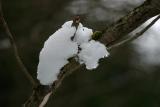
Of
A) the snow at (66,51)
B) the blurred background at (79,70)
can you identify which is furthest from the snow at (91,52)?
the blurred background at (79,70)

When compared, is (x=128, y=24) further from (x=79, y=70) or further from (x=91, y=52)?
(x=79, y=70)

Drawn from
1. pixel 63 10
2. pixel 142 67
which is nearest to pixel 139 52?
pixel 142 67

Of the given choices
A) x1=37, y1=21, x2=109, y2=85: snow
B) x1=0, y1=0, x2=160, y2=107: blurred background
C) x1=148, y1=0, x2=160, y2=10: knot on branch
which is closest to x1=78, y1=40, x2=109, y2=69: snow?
x1=37, y1=21, x2=109, y2=85: snow

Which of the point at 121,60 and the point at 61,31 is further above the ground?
the point at 61,31

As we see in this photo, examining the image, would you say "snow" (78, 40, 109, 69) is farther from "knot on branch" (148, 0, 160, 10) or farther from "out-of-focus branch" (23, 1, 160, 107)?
"knot on branch" (148, 0, 160, 10)

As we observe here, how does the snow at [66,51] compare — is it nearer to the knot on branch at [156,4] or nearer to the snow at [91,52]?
the snow at [91,52]

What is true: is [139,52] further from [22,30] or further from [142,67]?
[22,30]
